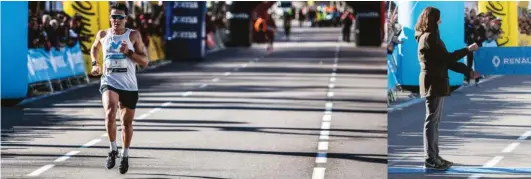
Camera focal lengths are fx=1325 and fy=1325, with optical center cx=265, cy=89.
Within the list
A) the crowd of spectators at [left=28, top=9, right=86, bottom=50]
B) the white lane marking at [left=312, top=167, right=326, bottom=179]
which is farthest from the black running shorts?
the crowd of spectators at [left=28, top=9, right=86, bottom=50]

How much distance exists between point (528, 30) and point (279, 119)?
28.3 feet

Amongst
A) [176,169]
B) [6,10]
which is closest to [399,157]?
[176,169]

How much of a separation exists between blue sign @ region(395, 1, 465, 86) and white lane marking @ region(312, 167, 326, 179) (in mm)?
1376

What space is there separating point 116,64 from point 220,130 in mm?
5208

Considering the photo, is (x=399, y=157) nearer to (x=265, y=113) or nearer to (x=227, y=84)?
(x=265, y=113)

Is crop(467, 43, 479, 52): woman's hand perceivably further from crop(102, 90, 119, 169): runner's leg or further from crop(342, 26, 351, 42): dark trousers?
crop(342, 26, 351, 42): dark trousers

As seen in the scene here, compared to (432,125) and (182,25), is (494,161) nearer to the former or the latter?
(432,125)

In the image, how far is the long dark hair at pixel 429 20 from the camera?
37.9 feet

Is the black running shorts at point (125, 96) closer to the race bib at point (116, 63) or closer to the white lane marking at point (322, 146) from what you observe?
the race bib at point (116, 63)

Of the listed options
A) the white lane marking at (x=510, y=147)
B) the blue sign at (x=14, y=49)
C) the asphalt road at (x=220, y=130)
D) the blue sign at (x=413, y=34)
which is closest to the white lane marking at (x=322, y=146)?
the asphalt road at (x=220, y=130)

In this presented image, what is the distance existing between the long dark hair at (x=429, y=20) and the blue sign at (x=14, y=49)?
37.4 ft

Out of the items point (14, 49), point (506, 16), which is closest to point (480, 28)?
point (506, 16)

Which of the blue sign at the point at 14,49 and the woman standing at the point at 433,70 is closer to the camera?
the woman standing at the point at 433,70

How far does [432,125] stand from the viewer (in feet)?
38.4
